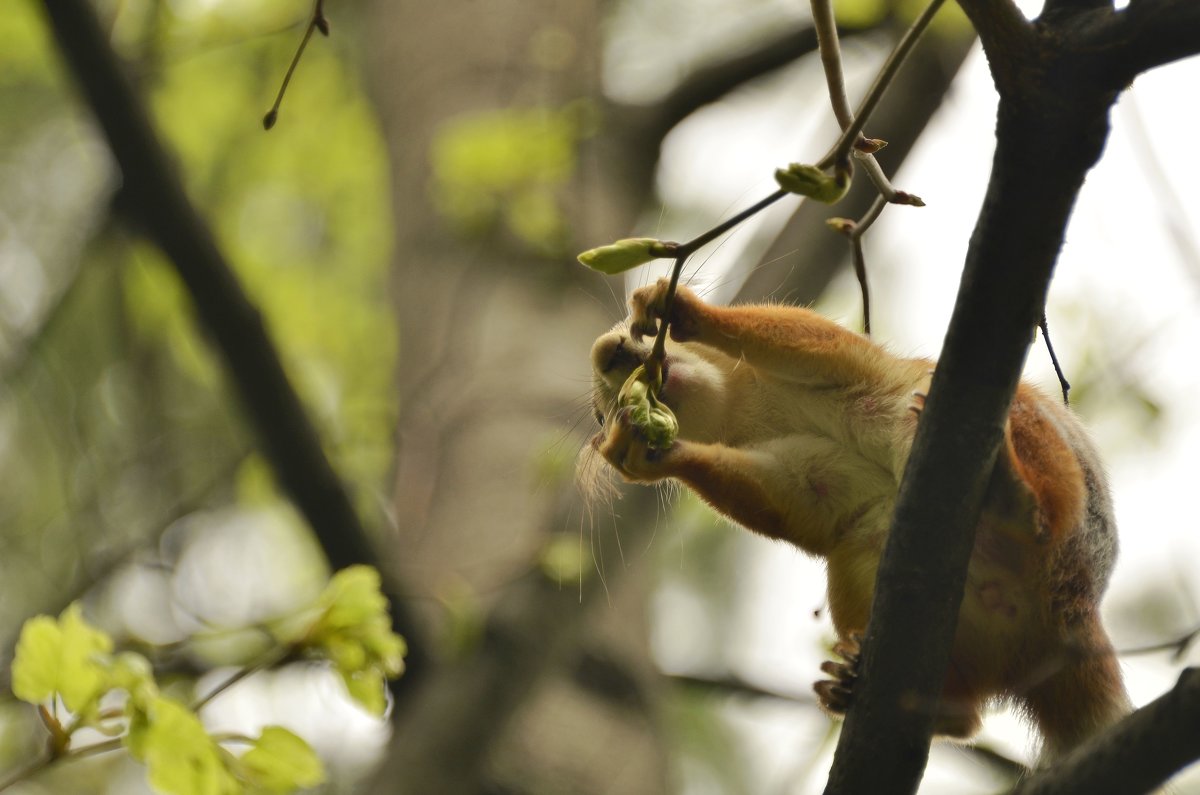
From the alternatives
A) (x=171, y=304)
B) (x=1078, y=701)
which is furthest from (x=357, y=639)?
(x=171, y=304)

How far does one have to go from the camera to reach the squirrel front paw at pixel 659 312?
2.25 meters

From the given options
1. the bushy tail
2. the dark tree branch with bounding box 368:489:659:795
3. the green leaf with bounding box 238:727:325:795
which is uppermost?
the green leaf with bounding box 238:727:325:795

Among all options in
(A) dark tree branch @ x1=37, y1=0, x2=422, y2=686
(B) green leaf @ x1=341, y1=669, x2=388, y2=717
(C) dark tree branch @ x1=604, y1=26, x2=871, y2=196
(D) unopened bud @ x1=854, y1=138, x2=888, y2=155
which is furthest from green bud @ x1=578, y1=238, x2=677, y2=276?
(C) dark tree branch @ x1=604, y1=26, x2=871, y2=196

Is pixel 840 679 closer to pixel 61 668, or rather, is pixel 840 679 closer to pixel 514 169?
pixel 61 668

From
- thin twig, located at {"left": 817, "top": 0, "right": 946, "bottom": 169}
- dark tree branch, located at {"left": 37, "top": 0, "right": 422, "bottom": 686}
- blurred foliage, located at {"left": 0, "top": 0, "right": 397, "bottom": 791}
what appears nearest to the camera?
thin twig, located at {"left": 817, "top": 0, "right": 946, "bottom": 169}

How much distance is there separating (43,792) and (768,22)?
500 centimetres

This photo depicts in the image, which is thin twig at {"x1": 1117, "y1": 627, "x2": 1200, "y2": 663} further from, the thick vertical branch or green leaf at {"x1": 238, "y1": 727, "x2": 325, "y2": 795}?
green leaf at {"x1": 238, "y1": 727, "x2": 325, "y2": 795}

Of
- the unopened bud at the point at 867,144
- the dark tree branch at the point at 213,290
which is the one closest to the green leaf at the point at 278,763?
the unopened bud at the point at 867,144

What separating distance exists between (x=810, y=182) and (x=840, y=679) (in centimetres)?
138

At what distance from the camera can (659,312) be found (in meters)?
2.24

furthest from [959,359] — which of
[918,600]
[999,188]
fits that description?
[918,600]

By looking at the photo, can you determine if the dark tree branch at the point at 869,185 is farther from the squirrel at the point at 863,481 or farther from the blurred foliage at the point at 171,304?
the blurred foliage at the point at 171,304

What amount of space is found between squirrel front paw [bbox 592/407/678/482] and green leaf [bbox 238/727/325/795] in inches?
36.9

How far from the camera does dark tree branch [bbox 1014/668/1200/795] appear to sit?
1450mm
